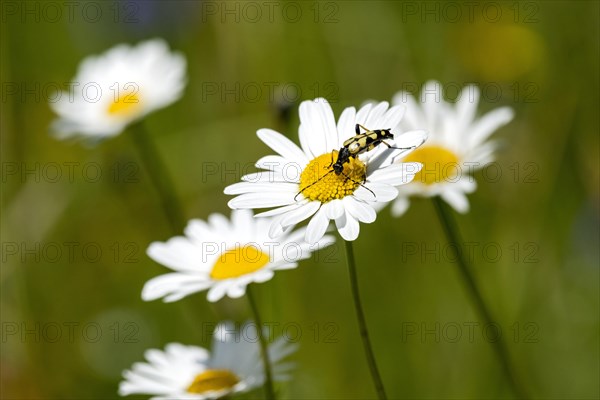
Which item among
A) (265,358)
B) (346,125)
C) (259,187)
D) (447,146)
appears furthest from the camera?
(447,146)

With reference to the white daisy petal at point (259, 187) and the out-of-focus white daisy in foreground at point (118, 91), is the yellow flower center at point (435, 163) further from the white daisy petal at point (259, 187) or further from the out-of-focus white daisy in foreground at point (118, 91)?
the out-of-focus white daisy in foreground at point (118, 91)

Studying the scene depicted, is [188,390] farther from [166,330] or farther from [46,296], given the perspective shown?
[46,296]

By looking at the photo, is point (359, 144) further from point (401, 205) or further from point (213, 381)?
point (213, 381)

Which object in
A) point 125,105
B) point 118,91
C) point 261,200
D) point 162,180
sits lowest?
point 261,200

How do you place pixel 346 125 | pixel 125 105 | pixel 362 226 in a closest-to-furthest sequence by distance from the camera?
1. pixel 346 125
2. pixel 125 105
3. pixel 362 226

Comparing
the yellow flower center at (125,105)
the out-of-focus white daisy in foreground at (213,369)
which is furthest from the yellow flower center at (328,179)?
the yellow flower center at (125,105)

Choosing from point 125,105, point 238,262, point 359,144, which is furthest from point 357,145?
point 125,105
